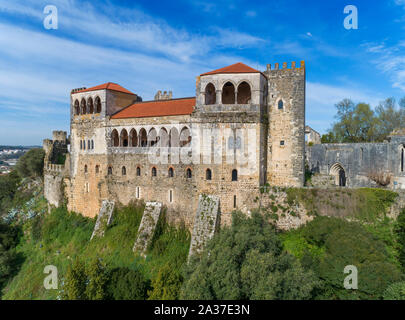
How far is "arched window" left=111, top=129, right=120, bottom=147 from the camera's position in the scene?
26.1 m

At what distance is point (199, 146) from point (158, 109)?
20.4 ft

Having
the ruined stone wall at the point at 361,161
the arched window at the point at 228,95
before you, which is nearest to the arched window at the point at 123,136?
the arched window at the point at 228,95

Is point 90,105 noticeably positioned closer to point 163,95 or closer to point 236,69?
point 163,95

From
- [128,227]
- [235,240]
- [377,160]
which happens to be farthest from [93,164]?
[377,160]

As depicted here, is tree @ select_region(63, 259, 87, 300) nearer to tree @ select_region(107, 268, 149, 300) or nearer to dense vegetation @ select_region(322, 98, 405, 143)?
tree @ select_region(107, 268, 149, 300)

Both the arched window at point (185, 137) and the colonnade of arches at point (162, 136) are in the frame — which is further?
the arched window at point (185, 137)

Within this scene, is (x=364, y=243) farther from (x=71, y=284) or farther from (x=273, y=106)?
(x=71, y=284)

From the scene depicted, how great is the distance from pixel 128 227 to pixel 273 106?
15.3m

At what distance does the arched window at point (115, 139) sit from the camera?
85.5ft

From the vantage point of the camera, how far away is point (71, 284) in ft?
60.8

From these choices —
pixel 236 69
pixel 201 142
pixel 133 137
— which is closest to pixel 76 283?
pixel 201 142

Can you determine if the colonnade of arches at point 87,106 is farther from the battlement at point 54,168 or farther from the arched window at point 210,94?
the arched window at point 210,94

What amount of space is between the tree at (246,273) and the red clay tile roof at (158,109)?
35.7ft

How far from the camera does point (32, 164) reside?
38.0 m
